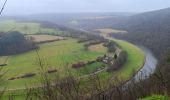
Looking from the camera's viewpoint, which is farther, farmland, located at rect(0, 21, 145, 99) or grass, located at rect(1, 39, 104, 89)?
grass, located at rect(1, 39, 104, 89)

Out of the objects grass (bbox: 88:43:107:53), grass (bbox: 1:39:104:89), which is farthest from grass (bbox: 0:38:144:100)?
grass (bbox: 88:43:107:53)

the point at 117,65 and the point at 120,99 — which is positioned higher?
the point at 120,99

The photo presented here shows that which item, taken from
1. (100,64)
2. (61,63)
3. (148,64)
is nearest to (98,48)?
(100,64)

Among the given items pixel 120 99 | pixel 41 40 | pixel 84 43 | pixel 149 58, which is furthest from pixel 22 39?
pixel 120 99

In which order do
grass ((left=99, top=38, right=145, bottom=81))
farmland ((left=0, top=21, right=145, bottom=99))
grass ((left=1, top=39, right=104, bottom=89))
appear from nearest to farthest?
farmland ((left=0, top=21, right=145, bottom=99)) → grass ((left=99, top=38, right=145, bottom=81)) → grass ((left=1, top=39, right=104, bottom=89))

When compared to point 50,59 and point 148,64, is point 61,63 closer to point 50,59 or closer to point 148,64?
point 50,59

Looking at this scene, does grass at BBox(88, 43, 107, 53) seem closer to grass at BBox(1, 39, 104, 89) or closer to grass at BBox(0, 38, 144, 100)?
grass at BBox(1, 39, 104, 89)

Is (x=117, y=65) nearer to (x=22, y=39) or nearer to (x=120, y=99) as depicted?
(x=22, y=39)

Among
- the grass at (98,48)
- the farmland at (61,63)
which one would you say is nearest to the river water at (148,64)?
the farmland at (61,63)
